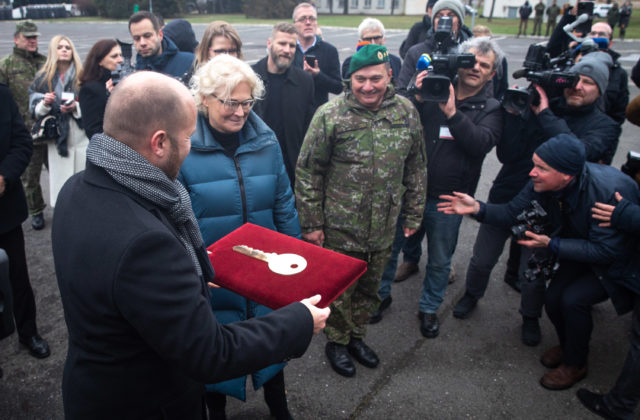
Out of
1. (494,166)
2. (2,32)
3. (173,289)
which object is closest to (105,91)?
(173,289)

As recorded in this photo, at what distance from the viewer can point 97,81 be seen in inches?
154

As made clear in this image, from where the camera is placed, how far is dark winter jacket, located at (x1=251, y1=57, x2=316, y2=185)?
4.09 m

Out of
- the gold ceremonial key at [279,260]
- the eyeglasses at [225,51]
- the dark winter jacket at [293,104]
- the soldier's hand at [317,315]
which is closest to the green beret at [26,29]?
the eyeglasses at [225,51]

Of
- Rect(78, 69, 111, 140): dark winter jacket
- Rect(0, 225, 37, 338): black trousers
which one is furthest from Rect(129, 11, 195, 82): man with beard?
Rect(0, 225, 37, 338): black trousers

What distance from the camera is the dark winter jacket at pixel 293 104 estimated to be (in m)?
4.09

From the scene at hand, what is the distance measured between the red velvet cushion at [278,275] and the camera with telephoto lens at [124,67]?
2305mm

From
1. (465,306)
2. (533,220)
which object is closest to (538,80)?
(533,220)

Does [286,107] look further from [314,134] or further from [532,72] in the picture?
[532,72]

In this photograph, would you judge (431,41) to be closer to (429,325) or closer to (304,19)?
(304,19)

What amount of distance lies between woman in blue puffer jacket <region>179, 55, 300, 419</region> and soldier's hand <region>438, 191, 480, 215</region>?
1278mm

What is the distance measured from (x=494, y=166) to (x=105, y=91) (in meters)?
5.50

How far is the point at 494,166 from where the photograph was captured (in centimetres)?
697

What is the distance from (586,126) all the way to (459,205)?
1054 millimetres

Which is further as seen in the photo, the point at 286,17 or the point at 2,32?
the point at 286,17
